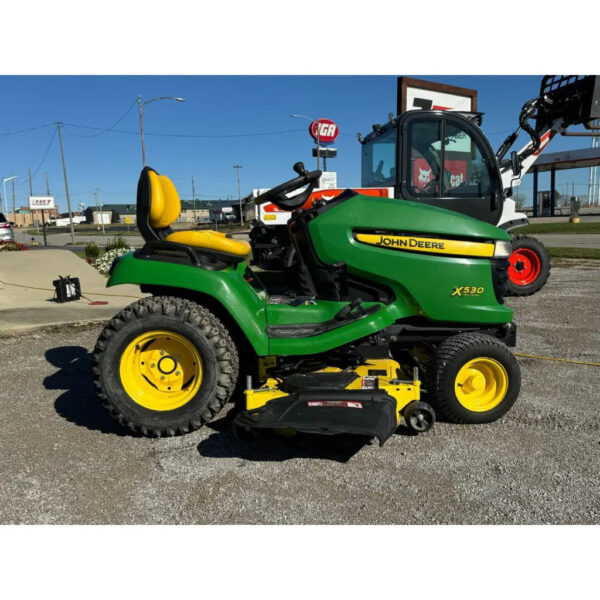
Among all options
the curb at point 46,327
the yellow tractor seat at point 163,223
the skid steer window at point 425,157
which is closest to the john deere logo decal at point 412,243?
the yellow tractor seat at point 163,223

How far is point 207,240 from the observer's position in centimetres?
317

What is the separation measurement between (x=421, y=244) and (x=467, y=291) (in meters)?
0.44

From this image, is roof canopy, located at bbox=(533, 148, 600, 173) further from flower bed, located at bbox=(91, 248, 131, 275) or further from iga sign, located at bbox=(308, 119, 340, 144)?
flower bed, located at bbox=(91, 248, 131, 275)

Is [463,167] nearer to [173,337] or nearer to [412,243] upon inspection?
[412,243]

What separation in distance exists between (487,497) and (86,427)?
95.0 inches

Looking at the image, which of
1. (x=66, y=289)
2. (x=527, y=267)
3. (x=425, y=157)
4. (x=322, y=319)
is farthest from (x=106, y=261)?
(x=322, y=319)

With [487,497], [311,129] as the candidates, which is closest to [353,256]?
[487,497]

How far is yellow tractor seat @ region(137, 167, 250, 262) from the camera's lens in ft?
10.2

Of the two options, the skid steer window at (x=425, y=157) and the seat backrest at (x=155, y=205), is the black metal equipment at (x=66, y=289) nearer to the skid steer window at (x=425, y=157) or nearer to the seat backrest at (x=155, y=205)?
the seat backrest at (x=155, y=205)

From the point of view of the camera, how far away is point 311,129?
71.2ft

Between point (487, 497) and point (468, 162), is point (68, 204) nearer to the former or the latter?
point (468, 162)

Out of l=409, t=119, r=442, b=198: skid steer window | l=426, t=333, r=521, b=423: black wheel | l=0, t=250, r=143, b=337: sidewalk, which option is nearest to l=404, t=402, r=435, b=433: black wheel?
l=426, t=333, r=521, b=423: black wheel

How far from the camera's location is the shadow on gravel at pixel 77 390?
3.25 m

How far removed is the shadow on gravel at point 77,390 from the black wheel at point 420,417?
68.0 inches
